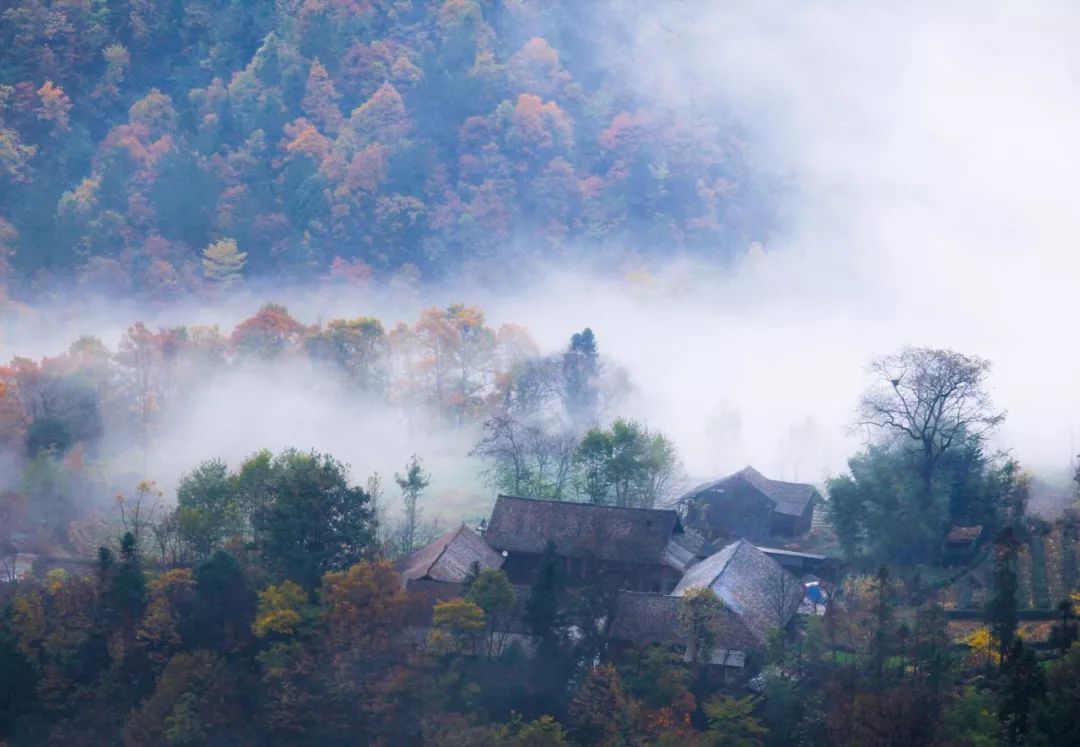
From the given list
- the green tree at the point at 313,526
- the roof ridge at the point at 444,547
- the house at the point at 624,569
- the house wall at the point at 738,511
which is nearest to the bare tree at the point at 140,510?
the green tree at the point at 313,526

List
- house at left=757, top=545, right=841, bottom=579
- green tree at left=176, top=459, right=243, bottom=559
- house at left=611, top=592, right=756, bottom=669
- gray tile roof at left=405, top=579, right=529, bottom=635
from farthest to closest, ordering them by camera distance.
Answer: house at left=757, top=545, right=841, bottom=579 < green tree at left=176, top=459, right=243, bottom=559 < gray tile roof at left=405, top=579, right=529, bottom=635 < house at left=611, top=592, right=756, bottom=669

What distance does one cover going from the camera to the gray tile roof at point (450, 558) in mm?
55531

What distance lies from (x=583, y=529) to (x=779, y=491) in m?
10.9

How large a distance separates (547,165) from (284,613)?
302 feet

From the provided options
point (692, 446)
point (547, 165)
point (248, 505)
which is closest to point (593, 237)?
point (547, 165)

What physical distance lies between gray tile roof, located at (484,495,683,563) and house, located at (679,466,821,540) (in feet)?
18.2

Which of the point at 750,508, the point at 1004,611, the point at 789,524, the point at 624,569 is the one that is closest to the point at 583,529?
the point at 624,569

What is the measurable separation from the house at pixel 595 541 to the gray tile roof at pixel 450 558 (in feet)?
2.25

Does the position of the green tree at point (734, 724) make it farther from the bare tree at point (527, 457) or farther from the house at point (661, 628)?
the bare tree at point (527, 457)

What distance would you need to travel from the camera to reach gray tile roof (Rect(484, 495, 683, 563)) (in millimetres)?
56812

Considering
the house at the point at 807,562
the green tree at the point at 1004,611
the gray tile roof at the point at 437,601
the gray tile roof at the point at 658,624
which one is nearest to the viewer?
the green tree at the point at 1004,611

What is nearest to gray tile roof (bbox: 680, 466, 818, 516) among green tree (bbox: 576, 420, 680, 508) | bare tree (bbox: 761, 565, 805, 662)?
green tree (bbox: 576, 420, 680, 508)

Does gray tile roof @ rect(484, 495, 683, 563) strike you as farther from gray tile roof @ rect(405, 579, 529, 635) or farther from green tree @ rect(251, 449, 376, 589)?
green tree @ rect(251, 449, 376, 589)

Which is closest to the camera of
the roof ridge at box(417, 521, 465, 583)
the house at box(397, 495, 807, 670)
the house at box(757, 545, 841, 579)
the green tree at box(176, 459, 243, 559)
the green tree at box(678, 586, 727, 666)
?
the green tree at box(678, 586, 727, 666)
